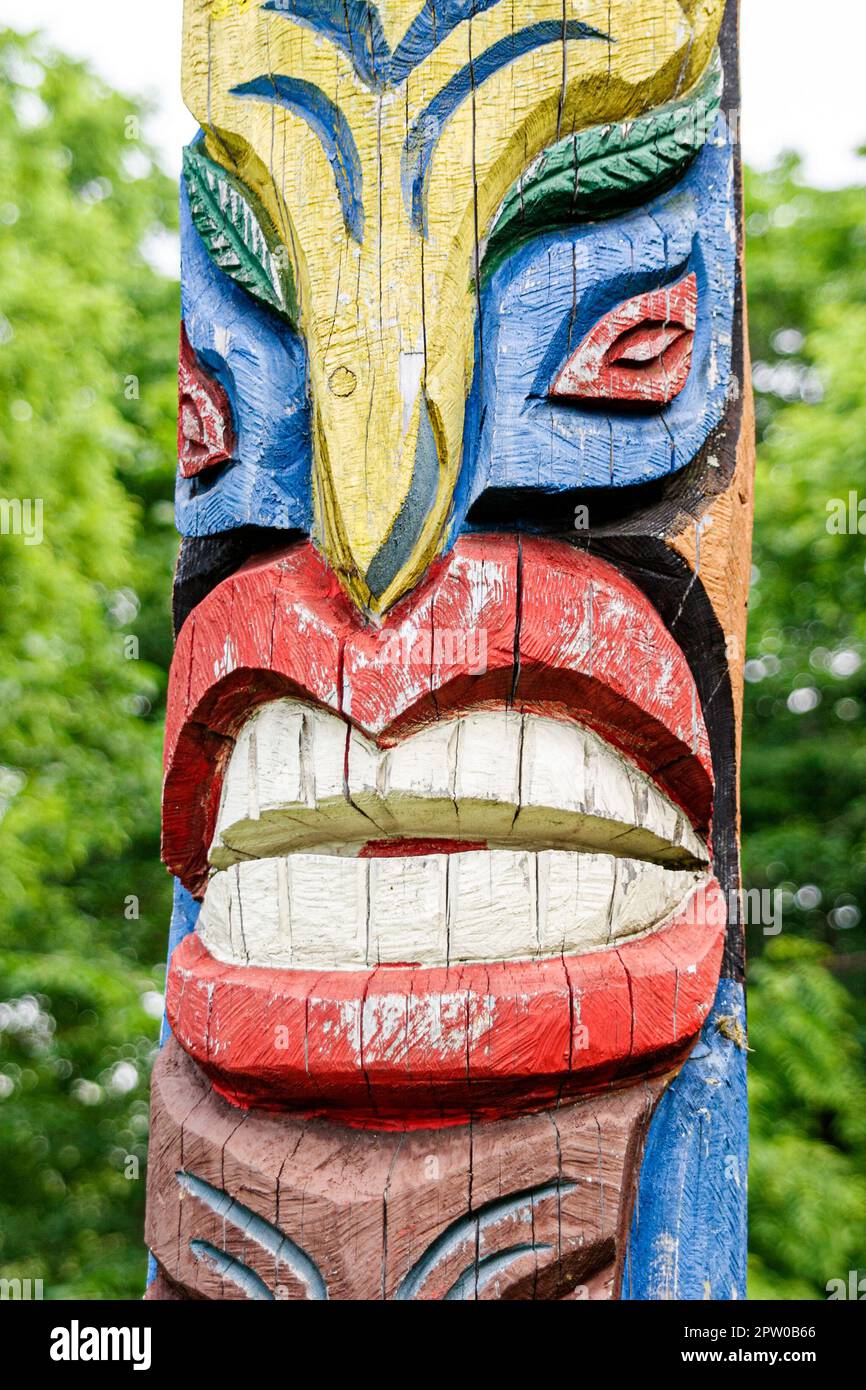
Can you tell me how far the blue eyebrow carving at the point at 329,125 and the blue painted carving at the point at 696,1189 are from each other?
5.43 ft

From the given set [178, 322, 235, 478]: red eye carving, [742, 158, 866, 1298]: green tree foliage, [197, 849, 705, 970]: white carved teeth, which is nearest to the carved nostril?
[178, 322, 235, 478]: red eye carving

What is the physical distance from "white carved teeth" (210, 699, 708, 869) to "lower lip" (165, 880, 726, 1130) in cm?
24

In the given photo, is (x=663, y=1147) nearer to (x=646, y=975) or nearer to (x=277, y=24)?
(x=646, y=975)

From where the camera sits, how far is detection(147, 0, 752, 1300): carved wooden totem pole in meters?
2.34

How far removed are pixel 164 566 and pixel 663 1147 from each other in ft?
26.8

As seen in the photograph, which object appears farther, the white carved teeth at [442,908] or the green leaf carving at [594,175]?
the green leaf carving at [594,175]

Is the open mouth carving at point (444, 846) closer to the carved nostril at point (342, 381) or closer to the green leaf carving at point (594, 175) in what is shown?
the carved nostril at point (342, 381)

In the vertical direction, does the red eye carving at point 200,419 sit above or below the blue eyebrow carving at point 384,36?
below

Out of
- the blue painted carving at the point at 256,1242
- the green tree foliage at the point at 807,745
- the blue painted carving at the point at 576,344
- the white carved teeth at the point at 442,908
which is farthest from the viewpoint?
the green tree foliage at the point at 807,745

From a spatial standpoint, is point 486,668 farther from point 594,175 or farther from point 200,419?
point 594,175

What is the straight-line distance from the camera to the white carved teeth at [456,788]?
8.20 ft

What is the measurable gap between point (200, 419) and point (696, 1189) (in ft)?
5.65

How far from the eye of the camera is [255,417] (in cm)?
274

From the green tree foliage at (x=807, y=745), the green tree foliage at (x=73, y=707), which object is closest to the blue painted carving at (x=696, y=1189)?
the green tree foliage at (x=807, y=745)
